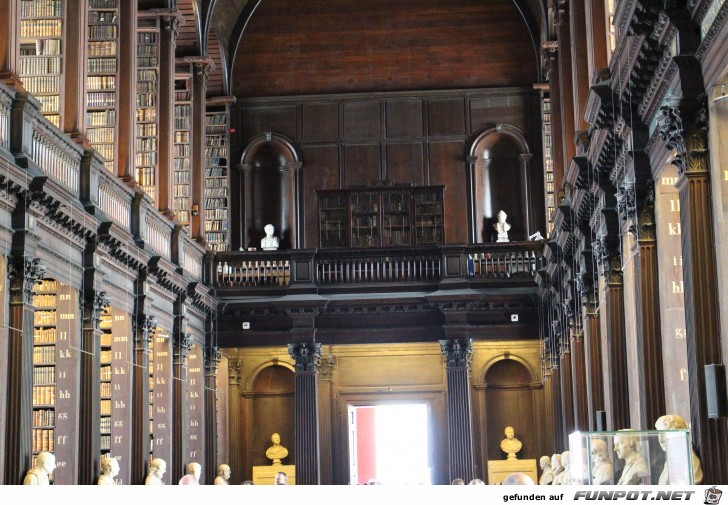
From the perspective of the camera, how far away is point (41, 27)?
14266mm

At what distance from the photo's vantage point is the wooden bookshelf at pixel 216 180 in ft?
70.9

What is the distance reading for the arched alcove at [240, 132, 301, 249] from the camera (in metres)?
22.0

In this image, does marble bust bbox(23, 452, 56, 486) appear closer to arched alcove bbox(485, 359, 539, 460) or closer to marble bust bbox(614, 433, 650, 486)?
marble bust bbox(614, 433, 650, 486)

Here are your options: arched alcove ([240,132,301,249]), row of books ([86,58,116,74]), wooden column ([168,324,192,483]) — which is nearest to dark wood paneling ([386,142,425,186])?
arched alcove ([240,132,301,249])

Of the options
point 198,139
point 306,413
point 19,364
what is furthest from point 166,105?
point 19,364

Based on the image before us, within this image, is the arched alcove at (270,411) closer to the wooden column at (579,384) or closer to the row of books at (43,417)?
the wooden column at (579,384)

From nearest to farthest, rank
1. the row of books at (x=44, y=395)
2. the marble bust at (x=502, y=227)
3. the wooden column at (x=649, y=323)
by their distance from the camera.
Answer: the wooden column at (x=649, y=323)
the row of books at (x=44, y=395)
the marble bust at (x=502, y=227)

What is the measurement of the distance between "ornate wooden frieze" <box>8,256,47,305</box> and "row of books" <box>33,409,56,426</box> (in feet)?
7.39

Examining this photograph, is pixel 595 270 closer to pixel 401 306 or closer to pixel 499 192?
pixel 401 306

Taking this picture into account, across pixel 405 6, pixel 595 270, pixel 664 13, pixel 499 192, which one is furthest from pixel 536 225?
pixel 664 13

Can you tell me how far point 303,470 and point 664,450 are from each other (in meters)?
13.6

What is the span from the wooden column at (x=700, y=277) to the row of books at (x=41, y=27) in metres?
7.77

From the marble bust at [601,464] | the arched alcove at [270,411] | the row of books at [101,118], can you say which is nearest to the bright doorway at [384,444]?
the arched alcove at [270,411]

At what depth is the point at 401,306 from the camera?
2009cm
